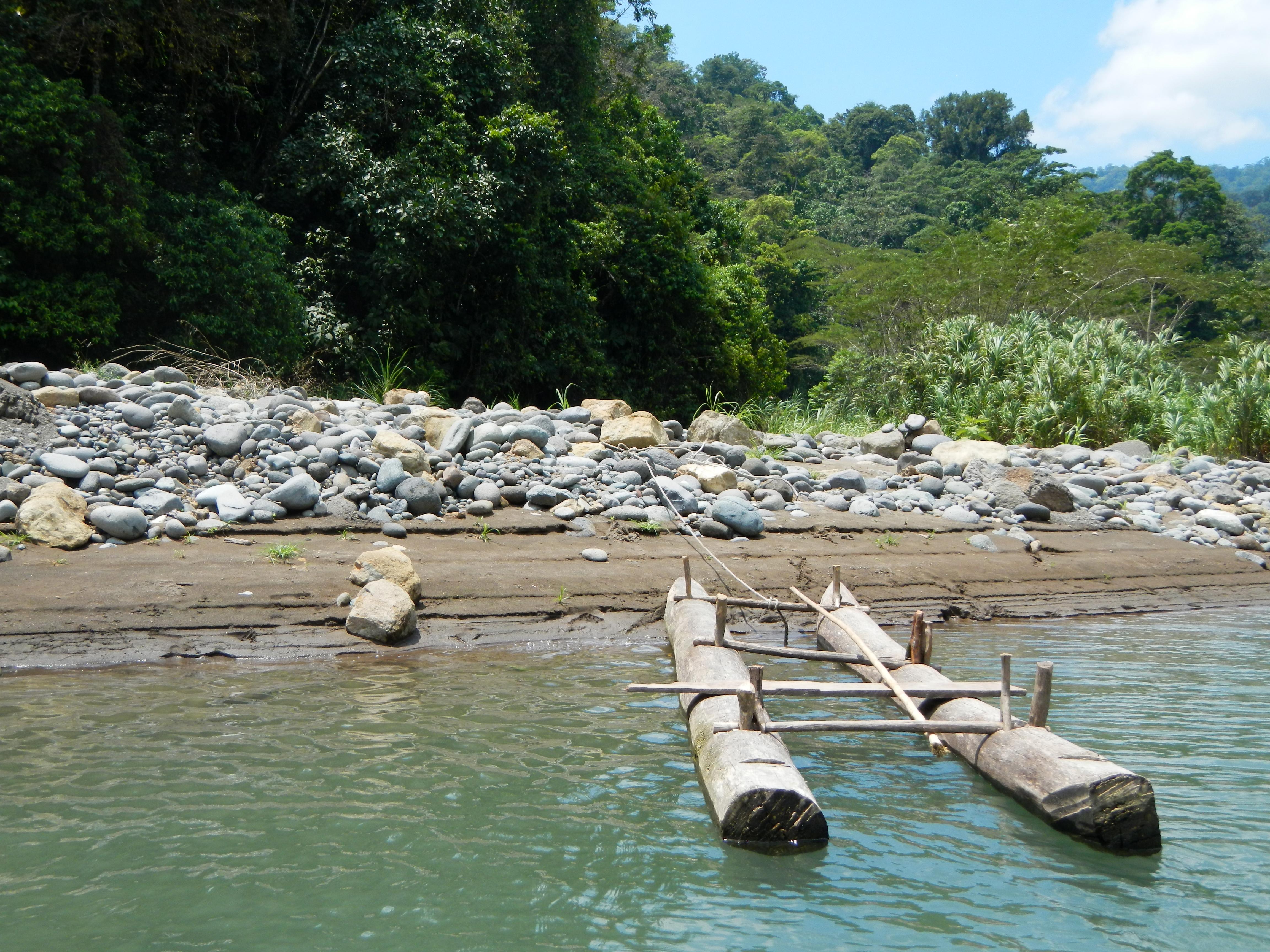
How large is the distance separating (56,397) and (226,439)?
1583mm

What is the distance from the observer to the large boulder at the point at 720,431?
11.1 metres

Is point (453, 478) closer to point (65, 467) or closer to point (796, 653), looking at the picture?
point (65, 467)

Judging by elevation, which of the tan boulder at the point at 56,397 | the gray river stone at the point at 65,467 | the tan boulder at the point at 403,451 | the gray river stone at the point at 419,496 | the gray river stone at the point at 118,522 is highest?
the tan boulder at the point at 56,397

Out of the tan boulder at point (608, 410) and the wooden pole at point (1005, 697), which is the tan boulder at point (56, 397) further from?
the wooden pole at point (1005, 697)

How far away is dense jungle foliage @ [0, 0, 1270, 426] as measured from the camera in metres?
11.4

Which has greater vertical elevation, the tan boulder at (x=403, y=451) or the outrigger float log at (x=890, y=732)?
the tan boulder at (x=403, y=451)

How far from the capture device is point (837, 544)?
28.4 feet

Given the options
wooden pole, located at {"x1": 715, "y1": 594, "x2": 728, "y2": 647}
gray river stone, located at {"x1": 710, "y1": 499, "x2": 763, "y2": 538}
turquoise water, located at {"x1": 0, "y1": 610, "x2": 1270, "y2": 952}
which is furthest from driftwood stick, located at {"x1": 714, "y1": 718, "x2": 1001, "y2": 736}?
gray river stone, located at {"x1": 710, "y1": 499, "x2": 763, "y2": 538}

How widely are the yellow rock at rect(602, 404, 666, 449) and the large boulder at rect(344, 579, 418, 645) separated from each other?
13.0 ft

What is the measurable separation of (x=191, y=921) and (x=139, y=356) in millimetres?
10379

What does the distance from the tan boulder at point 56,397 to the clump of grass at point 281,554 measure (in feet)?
8.98

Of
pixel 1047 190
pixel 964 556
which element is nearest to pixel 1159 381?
pixel 964 556

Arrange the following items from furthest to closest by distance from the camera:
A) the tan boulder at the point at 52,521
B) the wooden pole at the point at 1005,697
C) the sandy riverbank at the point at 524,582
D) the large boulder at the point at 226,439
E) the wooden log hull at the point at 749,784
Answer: the large boulder at the point at 226,439
the tan boulder at the point at 52,521
the sandy riverbank at the point at 524,582
the wooden pole at the point at 1005,697
the wooden log hull at the point at 749,784

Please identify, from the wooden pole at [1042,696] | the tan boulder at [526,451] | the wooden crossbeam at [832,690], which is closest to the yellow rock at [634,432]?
the tan boulder at [526,451]
